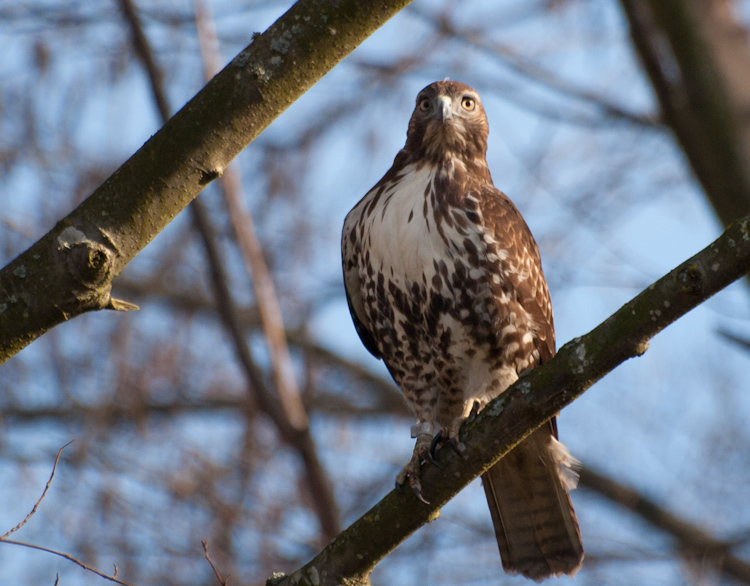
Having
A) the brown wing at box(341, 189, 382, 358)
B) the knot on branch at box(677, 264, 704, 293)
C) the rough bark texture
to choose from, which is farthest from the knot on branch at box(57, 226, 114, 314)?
the brown wing at box(341, 189, 382, 358)

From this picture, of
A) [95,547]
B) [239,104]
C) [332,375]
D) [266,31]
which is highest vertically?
[332,375]

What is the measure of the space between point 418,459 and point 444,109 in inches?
70.2

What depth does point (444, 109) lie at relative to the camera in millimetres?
4258

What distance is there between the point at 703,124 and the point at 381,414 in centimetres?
506

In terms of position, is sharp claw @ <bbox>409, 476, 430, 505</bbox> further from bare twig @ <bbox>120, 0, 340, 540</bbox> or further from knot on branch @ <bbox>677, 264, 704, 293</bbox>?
bare twig @ <bbox>120, 0, 340, 540</bbox>

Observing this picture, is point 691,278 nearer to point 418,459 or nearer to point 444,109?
point 418,459

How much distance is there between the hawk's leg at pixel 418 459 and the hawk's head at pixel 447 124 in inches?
49.9

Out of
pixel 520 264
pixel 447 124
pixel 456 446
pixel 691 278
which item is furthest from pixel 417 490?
pixel 447 124

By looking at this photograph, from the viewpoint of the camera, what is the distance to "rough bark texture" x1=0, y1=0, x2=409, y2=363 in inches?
93.8

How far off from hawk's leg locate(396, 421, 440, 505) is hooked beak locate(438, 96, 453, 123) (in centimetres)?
146

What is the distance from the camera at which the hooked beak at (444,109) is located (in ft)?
13.9

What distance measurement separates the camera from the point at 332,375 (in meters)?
9.98

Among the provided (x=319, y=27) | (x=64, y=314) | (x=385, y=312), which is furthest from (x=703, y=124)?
(x=64, y=314)

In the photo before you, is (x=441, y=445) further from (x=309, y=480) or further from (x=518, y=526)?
(x=309, y=480)
